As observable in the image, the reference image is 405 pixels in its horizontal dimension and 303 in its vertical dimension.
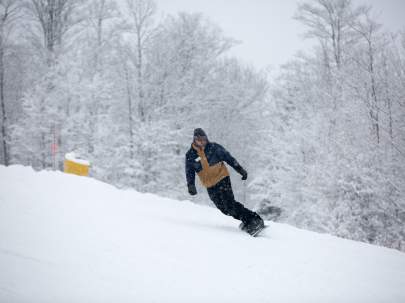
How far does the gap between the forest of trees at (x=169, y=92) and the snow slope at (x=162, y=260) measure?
25.2 ft

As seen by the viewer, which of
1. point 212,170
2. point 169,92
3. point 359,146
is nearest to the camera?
point 212,170

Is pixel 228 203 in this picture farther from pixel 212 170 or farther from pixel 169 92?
pixel 169 92

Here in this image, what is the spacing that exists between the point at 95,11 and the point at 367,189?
17.1 m

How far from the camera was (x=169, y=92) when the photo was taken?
19625 millimetres

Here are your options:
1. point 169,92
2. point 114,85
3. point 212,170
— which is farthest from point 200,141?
point 114,85

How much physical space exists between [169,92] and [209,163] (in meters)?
14.7

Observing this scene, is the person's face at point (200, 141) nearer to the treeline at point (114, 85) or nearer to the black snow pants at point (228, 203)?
the black snow pants at point (228, 203)

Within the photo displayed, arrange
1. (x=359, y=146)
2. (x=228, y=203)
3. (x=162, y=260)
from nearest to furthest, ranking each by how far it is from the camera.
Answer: (x=162, y=260) < (x=228, y=203) < (x=359, y=146)

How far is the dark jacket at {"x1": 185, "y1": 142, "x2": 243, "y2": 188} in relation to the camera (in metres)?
5.44

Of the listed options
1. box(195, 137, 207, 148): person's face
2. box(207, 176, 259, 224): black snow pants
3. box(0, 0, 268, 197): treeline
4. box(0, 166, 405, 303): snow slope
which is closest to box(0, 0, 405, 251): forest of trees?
box(0, 0, 268, 197): treeline

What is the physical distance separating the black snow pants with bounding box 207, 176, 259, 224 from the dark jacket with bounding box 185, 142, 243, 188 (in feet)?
0.30

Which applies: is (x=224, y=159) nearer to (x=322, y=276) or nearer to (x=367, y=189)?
(x=322, y=276)

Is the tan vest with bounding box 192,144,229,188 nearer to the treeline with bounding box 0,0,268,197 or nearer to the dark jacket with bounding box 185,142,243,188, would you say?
the dark jacket with bounding box 185,142,243,188

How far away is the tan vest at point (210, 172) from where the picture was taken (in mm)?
5438
